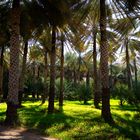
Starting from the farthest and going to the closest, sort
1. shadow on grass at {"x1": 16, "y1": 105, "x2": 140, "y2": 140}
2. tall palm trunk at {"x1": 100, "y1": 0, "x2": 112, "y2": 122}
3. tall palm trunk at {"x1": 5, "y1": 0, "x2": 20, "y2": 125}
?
tall palm trunk at {"x1": 100, "y1": 0, "x2": 112, "y2": 122}, tall palm trunk at {"x1": 5, "y1": 0, "x2": 20, "y2": 125}, shadow on grass at {"x1": 16, "y1": 105, "x2": 140, "y2": 140}

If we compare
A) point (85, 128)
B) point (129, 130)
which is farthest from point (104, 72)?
point (129, 130)

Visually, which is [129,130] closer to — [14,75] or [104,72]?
[104,72]

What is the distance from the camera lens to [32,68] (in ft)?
261

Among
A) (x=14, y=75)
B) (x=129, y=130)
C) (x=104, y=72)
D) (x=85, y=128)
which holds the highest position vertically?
(x=104, y=72)

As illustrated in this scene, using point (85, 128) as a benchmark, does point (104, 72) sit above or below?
above

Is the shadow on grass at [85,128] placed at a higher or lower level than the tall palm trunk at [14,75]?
lower

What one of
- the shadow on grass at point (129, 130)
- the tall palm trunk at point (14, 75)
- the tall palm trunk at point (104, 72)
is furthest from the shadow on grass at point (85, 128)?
the tall palm trunk at point (14, 75)

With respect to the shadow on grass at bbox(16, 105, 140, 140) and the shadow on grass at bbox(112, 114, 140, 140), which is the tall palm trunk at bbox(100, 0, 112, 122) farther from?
the shadow on grass at bbox(112, 114, 140, 140)

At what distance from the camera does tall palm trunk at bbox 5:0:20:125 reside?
18609 millimetres

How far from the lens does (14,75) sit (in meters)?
19.1

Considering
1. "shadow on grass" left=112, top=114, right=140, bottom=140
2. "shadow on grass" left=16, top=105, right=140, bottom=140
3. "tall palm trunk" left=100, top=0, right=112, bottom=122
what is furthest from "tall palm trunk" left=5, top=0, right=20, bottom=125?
"shadow on grass" left=112, top=114, right=140, bottom=140

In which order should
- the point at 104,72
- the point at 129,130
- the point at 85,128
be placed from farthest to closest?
the point at 104,72 < the point at 85,128 < the point at 129,130

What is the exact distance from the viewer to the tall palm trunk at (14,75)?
61.1 feet

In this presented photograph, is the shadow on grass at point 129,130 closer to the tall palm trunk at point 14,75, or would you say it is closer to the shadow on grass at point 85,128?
the shadow on grass at point 85,128
